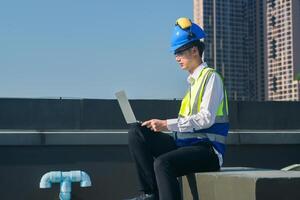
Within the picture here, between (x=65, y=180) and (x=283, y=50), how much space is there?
9210 centimetres

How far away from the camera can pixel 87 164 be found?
7.96 meters

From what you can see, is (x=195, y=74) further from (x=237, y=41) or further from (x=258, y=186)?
(x=237, y=41)

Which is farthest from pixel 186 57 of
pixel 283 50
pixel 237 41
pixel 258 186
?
pixel 237 41

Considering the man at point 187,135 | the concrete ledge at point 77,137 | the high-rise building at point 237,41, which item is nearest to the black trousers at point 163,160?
the man at point 187,135

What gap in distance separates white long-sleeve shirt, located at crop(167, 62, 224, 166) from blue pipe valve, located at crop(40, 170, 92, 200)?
3.94 meters

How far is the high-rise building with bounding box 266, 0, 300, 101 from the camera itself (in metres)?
94.1

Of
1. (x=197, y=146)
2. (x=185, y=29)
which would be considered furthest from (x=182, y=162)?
(x=185, y=29)

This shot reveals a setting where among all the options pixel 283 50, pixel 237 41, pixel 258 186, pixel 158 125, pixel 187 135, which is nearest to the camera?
→ pixel 258 186

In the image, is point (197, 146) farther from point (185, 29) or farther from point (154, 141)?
point (185, 29)

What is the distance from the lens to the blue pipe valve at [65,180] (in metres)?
7.46

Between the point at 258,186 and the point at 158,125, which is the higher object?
the point at 158,125

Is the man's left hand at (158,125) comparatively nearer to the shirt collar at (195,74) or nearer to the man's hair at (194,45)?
the shirt collar at (195,74)

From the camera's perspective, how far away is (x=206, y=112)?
12.4 ft

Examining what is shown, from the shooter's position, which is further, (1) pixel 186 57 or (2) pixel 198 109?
(1) pixel 186 57
